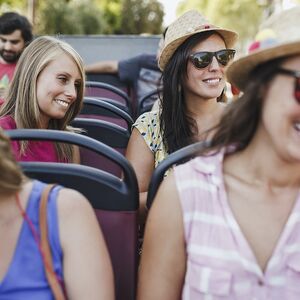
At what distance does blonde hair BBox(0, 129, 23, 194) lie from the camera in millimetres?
1590

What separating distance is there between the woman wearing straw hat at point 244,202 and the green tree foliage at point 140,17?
28339 millimetres

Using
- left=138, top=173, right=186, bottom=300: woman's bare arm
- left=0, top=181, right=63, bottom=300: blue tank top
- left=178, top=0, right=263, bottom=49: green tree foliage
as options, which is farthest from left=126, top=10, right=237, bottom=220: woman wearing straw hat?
left=178, top=0, right=263, bottom=49: green tree foliage

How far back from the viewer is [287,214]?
5.43 ft

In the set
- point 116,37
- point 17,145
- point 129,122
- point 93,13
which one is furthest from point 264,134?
point 93,13

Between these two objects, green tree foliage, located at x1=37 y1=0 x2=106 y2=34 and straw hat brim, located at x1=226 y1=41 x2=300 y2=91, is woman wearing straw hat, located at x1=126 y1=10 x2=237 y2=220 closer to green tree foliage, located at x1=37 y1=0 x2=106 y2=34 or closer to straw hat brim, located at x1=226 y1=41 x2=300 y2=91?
straw hat brim, located at x1=226 y1=41 x2=300 y2=91

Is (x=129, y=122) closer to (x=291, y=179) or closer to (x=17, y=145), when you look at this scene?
(x=17, y=145)

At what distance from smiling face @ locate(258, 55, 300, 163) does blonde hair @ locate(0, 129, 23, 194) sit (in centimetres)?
64

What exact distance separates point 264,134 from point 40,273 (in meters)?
0.67

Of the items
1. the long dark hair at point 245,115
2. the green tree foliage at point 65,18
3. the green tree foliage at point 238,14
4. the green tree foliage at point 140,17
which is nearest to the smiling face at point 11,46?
the long dark hair at point 245,115

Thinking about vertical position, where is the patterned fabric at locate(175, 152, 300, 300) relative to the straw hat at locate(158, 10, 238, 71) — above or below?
below

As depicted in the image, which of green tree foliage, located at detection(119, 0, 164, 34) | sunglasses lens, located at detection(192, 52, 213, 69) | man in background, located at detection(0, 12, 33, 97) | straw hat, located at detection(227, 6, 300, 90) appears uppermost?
straw hat, located at detection(227, 6, 300, 90)

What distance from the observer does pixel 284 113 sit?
1.49 m

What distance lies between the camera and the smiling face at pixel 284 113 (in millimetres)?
1488

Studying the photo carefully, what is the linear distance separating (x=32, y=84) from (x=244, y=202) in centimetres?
143
